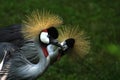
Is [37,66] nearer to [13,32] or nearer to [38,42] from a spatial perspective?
[38,42]

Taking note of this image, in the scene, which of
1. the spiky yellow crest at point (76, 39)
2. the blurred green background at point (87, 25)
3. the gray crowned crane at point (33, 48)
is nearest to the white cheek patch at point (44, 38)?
the gray crowned crane at point (33, 48)

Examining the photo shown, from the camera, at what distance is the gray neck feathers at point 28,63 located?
513 centimetres

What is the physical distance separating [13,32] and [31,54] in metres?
0.44

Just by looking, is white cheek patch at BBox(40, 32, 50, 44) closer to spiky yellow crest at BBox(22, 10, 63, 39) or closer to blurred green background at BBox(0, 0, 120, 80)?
spiky yellow crest at BBox(22, 10, 63, 39)

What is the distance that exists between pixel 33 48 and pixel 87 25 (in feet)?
10.9

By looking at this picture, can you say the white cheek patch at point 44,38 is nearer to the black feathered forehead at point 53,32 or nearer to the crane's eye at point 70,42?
the black feathered forehead at point 53,32

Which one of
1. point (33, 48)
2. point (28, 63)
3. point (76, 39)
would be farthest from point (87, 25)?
point (28, 63)

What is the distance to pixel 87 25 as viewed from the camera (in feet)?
28.0

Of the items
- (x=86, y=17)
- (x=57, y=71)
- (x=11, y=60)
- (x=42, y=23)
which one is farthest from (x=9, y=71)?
(x=86, y=17)

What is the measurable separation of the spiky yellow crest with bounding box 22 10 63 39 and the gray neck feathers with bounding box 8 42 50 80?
0.10m

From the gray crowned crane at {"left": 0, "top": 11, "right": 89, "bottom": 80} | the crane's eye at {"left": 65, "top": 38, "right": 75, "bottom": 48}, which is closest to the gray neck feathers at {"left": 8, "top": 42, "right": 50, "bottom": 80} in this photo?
the gray crowned crane at {"left": 0, "top": 11, "right": 89, "bottom": 80}

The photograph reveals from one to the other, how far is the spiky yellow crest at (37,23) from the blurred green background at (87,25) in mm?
1449

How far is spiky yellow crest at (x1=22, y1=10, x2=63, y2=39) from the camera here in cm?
516

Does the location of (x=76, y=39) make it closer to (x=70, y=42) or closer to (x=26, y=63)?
(x=70, y=42)
